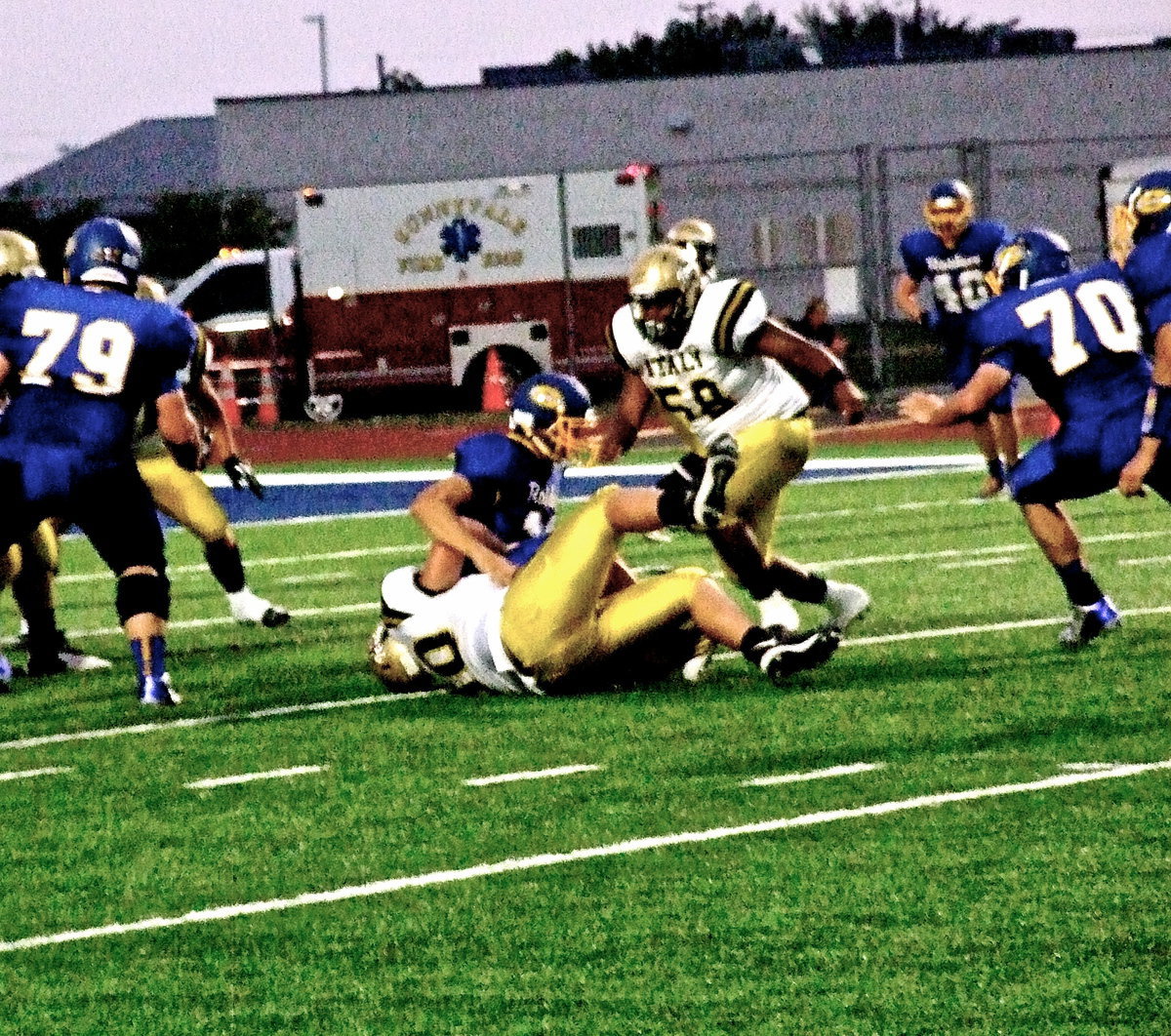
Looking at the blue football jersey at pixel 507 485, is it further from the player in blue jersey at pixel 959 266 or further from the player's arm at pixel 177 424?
the player in blue jersey at pixel 959 266

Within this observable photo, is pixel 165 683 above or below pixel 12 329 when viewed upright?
below

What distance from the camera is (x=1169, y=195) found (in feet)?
31.3

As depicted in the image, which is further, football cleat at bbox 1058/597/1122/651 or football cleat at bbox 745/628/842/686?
football cleat at bbox 1058/597/1122/651

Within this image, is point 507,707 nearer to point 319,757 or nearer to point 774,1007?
point 319,757

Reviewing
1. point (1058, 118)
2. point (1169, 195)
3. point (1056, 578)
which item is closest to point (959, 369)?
point (1056, 578)

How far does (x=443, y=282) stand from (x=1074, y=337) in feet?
63.1

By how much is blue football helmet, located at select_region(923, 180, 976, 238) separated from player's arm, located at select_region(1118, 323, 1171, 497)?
5.66 m

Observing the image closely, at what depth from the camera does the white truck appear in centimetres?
2773

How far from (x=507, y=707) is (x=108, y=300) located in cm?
186

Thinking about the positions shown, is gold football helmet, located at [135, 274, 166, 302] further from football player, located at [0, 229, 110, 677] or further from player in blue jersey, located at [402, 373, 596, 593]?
player in blue jersey, located at [402, 373, 596, 593]

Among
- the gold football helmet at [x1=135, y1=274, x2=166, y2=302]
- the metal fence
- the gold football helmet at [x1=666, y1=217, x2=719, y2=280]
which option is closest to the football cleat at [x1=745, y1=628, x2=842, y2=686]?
the gold football helmet at [x1=666, y1=217, x2=719, y2=280]

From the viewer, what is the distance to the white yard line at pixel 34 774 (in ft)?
→ 26.6

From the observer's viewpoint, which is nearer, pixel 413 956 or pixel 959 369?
pixel 413 956

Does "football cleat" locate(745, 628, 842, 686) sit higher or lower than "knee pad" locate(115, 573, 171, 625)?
lower
